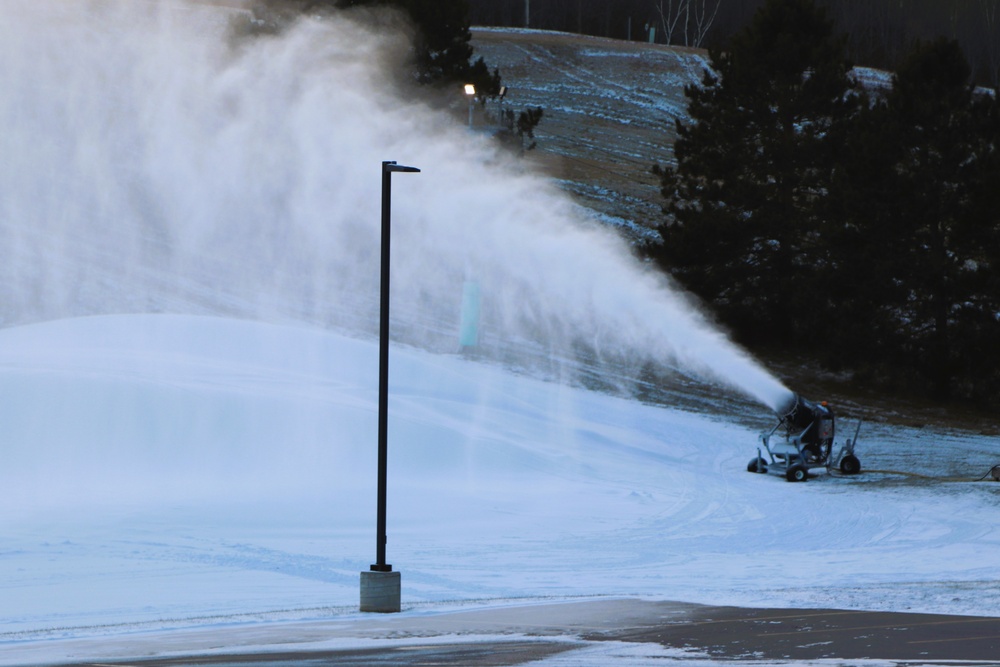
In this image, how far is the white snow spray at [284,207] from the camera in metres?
36.8

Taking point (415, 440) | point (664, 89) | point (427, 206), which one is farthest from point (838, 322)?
point (664, 89)

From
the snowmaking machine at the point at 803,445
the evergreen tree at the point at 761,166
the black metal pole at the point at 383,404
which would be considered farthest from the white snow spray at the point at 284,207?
the black metal pole at the point at 383,404

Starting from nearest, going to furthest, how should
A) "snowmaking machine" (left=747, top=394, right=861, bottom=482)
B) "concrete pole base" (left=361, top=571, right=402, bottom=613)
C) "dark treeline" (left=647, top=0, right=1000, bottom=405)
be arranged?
"concrete pole base" (left=361, top=571, right=402, bottom=613) < "snowmaking machine" (left=747, top=394, right=861, bottom=482) < "dark treeline" (left=647, top=0, right=1000, bottom=405)

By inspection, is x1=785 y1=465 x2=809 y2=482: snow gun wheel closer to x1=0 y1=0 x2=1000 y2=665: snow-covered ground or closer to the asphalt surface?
x1=0 y1=0 x2=1000 y2=665: snow-covered ground

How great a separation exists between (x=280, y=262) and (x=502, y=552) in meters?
29.7

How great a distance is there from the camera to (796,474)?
24922 millimetres

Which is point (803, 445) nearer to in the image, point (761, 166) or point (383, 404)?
point (383, 404)

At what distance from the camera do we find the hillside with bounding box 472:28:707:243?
6919 cm

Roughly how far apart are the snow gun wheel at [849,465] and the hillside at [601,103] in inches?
1446

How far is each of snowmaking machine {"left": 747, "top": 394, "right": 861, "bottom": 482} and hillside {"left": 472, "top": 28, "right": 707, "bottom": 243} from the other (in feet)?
120

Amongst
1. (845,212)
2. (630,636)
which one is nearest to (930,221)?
(845,212)

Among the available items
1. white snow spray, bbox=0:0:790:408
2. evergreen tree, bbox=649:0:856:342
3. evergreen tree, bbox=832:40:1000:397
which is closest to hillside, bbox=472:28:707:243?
evergreen tree, bbox=649:0:856:342

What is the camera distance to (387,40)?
151 feet

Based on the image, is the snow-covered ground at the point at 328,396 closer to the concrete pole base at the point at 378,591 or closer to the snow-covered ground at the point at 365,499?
the snow-covered ground at the point at 365,499
